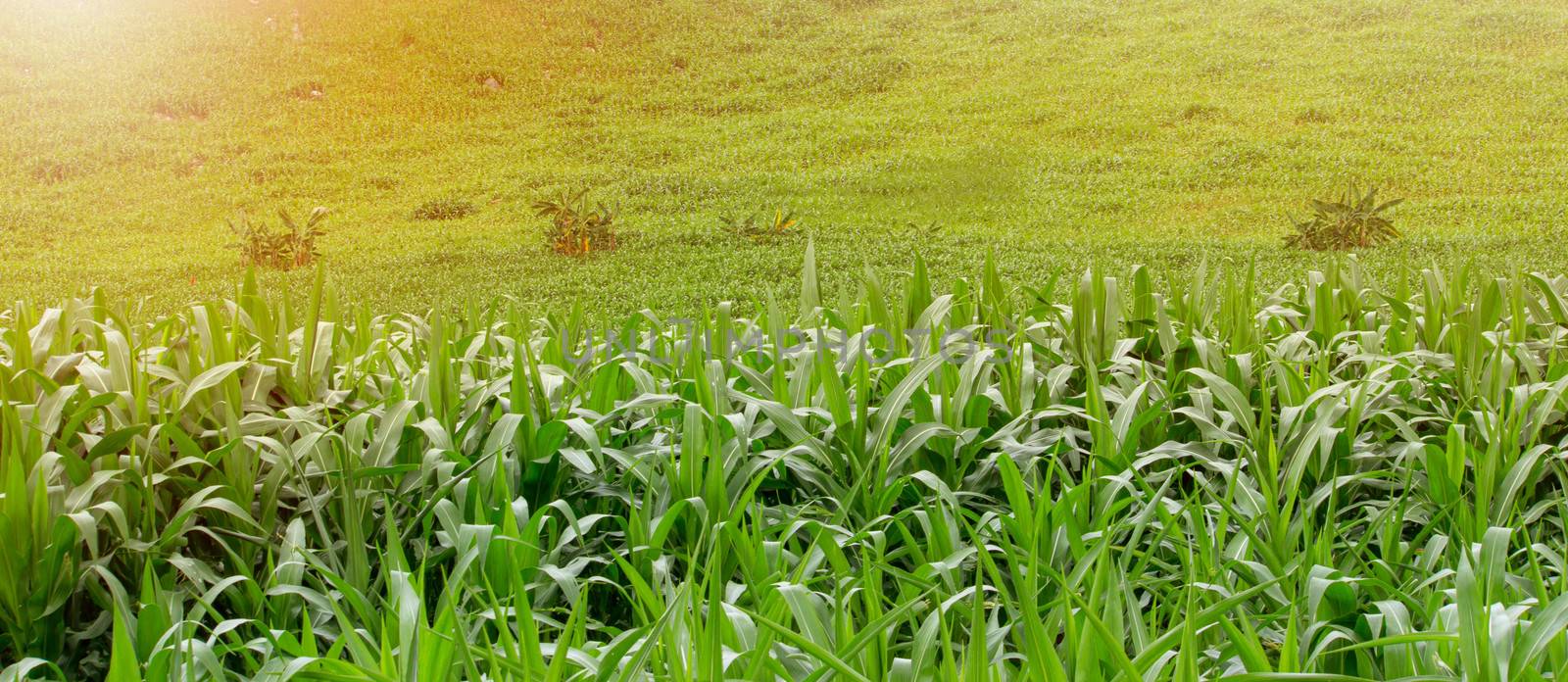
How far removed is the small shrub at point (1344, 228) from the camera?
5078mm

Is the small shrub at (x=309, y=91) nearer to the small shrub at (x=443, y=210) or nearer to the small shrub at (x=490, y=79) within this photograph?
the small shrub at (x=490, y=79)

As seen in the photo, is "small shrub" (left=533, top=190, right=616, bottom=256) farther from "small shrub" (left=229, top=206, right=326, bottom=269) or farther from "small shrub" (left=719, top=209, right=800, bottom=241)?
"small shrub" (left=229, top=206, right=326, bottom=269)

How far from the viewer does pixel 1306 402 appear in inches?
59.7

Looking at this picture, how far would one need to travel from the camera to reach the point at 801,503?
1576 millimetres

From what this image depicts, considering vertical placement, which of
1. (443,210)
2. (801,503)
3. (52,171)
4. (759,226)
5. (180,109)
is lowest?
(801,503)

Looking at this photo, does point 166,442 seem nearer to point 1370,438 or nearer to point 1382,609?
point 1382,609

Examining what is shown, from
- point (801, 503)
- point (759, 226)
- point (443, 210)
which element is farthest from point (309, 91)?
point (801, 503)

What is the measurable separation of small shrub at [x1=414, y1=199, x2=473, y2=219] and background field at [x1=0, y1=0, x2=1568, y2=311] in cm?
8

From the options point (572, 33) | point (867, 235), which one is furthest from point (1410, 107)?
point (572, 33)

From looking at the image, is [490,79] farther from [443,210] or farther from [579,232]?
[579,232]

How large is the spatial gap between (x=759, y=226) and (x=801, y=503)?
3931mm

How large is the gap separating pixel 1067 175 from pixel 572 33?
313 cm

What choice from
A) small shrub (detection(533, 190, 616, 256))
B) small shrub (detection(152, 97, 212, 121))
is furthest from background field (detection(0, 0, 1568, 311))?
small shrub (detection(533, 190, 616, 256))

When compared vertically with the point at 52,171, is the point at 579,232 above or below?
below
